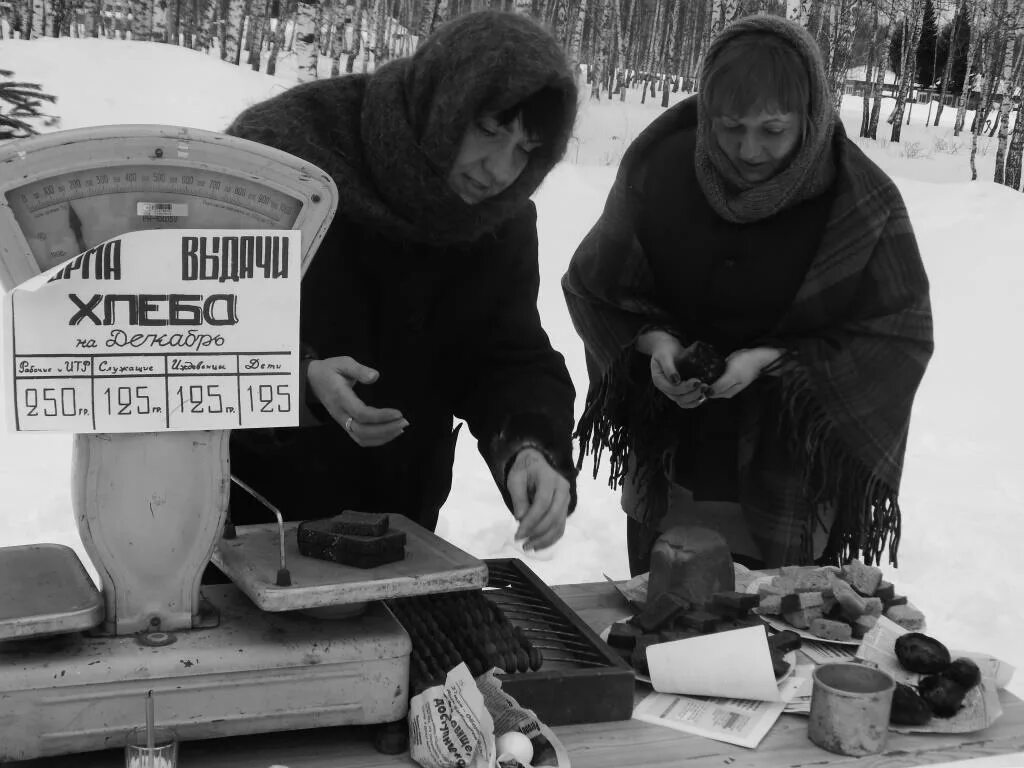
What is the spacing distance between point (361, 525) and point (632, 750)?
0.40 meters

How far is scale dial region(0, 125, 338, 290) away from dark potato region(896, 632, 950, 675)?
940 mm

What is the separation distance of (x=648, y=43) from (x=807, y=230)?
15493 millimetres

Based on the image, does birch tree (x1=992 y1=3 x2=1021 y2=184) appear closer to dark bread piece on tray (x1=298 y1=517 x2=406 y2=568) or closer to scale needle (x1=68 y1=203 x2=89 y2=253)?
dark bread piece on tray (x1=298 y1=517 x2=406 y2=568)

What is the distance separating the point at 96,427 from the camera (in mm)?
1062

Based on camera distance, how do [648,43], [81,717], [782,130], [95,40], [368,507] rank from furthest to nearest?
[648,43]
[95,40]
[782,130]
[368,507]
[81,717]

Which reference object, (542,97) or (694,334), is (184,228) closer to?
(542,97)

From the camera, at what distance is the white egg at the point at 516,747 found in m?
1.10

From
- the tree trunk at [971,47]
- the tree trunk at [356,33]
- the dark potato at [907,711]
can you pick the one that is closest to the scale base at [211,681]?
the dark potato at [907,711]

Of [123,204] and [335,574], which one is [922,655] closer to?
[335,574]

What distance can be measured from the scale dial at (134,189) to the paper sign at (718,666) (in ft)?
2.27

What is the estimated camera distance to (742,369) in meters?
1.93

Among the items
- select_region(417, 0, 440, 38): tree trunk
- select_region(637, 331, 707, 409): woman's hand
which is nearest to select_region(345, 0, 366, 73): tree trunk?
select_region(417, 0, 440, 38): tree trunk

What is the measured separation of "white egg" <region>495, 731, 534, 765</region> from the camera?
110 centimetres

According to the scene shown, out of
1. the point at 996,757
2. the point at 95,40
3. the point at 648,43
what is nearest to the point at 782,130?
the point at 996,757
